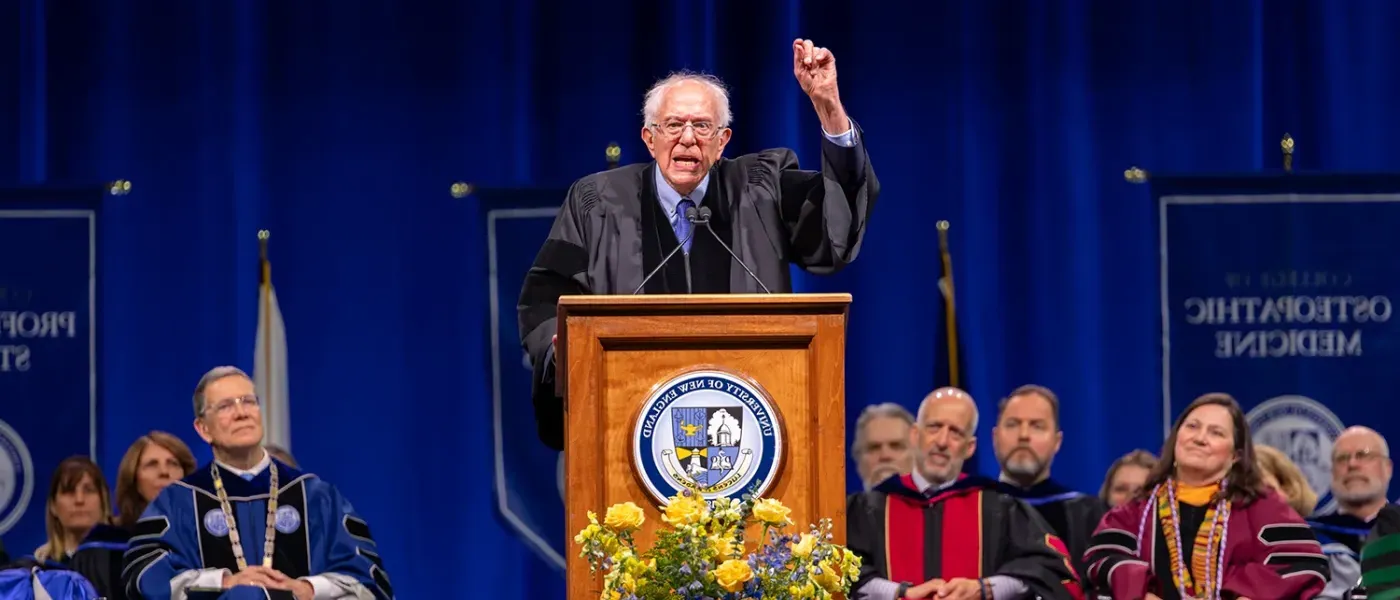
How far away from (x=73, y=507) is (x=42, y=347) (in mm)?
890

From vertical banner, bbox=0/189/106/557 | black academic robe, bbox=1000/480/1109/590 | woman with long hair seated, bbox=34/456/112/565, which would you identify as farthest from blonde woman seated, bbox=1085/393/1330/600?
vertical banner, bbox=0/189/106/557

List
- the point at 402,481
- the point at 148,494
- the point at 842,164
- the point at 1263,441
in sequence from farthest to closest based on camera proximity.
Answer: the point at 402,481 → the point at 1263,441 → the point at 148,494 → the point at 842,164

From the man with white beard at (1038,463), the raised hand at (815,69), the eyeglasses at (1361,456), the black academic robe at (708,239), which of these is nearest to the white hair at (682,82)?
the black academic robe at (708,239)

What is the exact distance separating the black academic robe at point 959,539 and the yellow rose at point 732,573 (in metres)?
2.72

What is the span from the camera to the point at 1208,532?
18.6 ft

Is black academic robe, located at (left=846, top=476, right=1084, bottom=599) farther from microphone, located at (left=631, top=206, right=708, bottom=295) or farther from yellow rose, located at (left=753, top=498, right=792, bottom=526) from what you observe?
yellow rose, located at (left=753, top=498, right=792, bottom=526)

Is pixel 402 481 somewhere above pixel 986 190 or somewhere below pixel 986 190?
below

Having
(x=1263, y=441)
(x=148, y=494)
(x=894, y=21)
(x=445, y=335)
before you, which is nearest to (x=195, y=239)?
(x=445, y=335)

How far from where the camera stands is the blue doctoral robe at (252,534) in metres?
5.49

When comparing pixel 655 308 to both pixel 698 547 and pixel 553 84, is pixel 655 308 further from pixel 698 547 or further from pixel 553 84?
pixel 553 84

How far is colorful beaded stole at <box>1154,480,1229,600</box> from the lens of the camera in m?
5.64

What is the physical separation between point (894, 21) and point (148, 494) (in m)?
3.72

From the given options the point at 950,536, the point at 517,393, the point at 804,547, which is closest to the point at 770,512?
the point at 804,547

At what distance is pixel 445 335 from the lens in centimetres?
836
